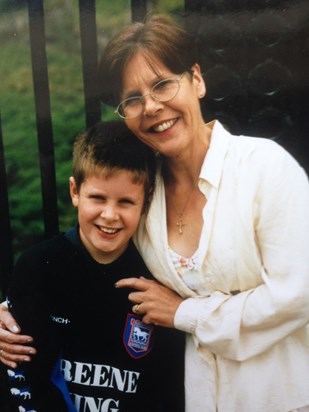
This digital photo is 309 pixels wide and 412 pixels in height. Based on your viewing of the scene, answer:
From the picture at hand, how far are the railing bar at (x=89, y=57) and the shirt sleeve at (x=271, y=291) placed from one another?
54 centimetres

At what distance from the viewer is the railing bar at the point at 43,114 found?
154cm

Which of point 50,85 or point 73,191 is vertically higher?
point 50,85

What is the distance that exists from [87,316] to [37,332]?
0.48 ft

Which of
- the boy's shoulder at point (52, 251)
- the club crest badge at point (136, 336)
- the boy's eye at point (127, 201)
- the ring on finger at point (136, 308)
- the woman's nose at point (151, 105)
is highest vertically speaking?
the woman's nose at point (151, 105)

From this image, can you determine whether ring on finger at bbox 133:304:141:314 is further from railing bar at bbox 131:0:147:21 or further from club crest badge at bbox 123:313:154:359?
railing bar at bbox 131:0:147:21

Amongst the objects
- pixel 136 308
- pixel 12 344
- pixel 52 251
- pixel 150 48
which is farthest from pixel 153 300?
pixel 150 48

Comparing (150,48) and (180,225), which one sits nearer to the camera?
(150,48)

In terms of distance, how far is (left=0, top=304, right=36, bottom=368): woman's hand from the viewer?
1541 millimetres

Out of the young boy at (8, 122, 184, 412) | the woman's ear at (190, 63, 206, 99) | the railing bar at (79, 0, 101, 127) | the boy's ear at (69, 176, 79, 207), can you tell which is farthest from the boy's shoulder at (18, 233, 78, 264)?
the woman's ear at (190, 63, 206, 99)

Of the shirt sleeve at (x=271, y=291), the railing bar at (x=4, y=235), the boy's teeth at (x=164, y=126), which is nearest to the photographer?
the shirt sleeve at (x=271, y=291)

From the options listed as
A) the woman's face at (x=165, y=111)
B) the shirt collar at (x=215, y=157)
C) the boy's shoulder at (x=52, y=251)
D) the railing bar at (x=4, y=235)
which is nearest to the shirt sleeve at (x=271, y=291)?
the shirt collar at (x=215, y=157)

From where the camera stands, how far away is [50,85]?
157 cm

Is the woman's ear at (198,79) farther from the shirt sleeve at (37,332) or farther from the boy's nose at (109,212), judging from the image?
the shirt sleeve at (37,332)

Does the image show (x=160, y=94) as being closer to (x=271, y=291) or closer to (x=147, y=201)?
(x=147, y=201)
